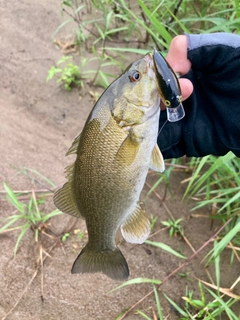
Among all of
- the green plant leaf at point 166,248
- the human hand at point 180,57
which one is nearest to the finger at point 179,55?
the human hand at point 180,57

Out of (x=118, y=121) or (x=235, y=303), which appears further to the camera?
(x=235, y=303)

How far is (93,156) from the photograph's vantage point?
1.41 m

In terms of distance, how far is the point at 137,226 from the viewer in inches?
63.3

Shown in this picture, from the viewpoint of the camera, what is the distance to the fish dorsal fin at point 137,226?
5.24 ft

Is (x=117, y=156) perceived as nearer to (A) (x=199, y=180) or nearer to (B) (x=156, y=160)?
(B) (x=156, y=160)

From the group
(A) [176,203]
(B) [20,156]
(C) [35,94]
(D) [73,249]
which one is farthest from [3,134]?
(A) [176,203]

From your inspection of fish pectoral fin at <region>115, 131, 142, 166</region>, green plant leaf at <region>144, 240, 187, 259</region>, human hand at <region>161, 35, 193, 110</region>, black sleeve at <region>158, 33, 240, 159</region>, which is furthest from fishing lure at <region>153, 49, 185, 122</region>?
green plant leaf at <region>144, 240, 187, 259</region>

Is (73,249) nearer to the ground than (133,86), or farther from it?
nearer to the ground

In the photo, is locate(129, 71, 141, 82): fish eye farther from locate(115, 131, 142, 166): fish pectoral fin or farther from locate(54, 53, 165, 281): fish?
locate(115, 131, 142, 166): fish pectoral fin

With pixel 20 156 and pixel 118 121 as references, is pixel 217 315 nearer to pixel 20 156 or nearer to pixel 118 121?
pixel 118 121

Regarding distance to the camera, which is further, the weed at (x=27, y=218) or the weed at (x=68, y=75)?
the weed at (x=68, y=75)

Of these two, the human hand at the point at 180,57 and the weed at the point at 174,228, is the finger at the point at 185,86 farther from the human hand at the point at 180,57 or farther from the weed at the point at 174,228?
the weed at the point at 174,228

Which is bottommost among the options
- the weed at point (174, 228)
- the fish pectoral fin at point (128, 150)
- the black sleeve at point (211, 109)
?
the weed at point (174, 228)

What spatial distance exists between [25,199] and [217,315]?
4.14 ft
